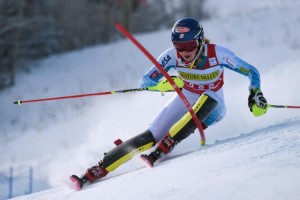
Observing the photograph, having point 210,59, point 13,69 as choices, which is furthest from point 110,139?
point 13,69

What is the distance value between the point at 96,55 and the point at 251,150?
1481 centimetres

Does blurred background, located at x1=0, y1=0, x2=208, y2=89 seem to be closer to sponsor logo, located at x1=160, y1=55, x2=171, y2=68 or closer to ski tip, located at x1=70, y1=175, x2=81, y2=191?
sponsor logo, located at x1=160, y1=55, x2=171, y2=68

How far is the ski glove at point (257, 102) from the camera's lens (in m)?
4.52

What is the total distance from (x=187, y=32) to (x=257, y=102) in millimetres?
853

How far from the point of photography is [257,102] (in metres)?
4.54

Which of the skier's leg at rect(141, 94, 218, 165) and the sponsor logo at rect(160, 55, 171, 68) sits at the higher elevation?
the sponsor logo at rect(160, 55, 171, 68)

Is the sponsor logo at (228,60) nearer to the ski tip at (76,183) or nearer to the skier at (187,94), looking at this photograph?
the skier at (187,94)

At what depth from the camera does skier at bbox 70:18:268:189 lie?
4391mm

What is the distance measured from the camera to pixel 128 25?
20594 mm

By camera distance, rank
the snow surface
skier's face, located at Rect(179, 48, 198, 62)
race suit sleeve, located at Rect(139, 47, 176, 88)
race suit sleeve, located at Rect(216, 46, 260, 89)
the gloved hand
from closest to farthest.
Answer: the snow surface, skier's face, located at Rect(179, 48, 198, 62), race suit sleeve, located at Rect(216, 46, 260, 89), race suit sleeve, located at Rect(139, 47, 176, 88), the gloved hand

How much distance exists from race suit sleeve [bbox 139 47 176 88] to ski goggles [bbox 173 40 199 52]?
376 millimetres

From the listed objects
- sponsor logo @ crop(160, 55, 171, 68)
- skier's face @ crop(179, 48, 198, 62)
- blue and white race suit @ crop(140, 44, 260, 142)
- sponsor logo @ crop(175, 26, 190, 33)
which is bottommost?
blue and white race suit @ crop(140, 44, 260, 142)

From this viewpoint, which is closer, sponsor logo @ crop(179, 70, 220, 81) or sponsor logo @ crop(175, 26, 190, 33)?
sponsor logo @ crop(175, 26, 190, 33)

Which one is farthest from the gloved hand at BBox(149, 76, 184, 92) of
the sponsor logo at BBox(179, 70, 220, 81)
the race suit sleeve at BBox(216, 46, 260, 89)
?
the race suit sleeve at BBox(216, 46, 260, 89)
